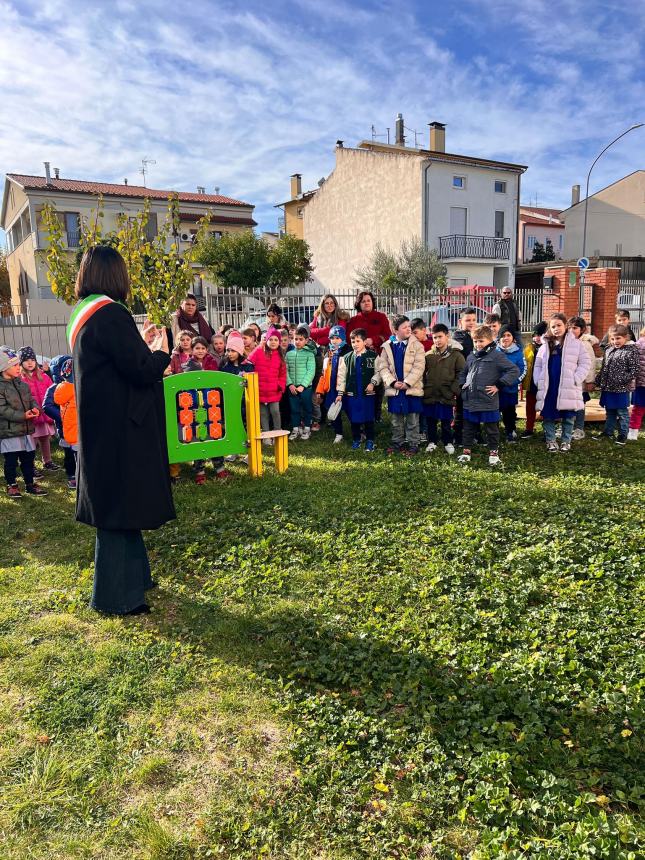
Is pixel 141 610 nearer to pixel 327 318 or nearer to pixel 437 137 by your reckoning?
pixel 327 318

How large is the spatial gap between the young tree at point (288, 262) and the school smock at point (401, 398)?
2813 cm

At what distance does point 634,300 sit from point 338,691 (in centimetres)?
1771

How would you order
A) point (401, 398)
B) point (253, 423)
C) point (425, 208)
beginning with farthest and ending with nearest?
point (425, 208)
point (401, 398)
point (253, 423)

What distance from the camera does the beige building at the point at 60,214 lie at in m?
37.0

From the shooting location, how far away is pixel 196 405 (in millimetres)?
7047

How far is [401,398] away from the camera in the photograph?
27.3 feet

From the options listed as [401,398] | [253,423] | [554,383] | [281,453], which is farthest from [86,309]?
[554,383]

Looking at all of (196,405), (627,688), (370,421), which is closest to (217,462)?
(196,405)


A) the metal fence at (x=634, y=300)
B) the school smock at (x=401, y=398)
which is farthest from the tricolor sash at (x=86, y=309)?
the metal fence at (x=634, y=300)

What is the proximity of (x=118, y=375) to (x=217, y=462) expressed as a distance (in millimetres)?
3982

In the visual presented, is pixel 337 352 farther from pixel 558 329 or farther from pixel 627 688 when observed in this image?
pixel 627 688

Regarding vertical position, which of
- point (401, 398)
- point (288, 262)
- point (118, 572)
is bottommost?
point (118, 572)

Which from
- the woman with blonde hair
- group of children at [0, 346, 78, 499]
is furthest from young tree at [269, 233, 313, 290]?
group of children at [0, 346, 78, 499]

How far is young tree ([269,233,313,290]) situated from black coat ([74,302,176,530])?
106ft
